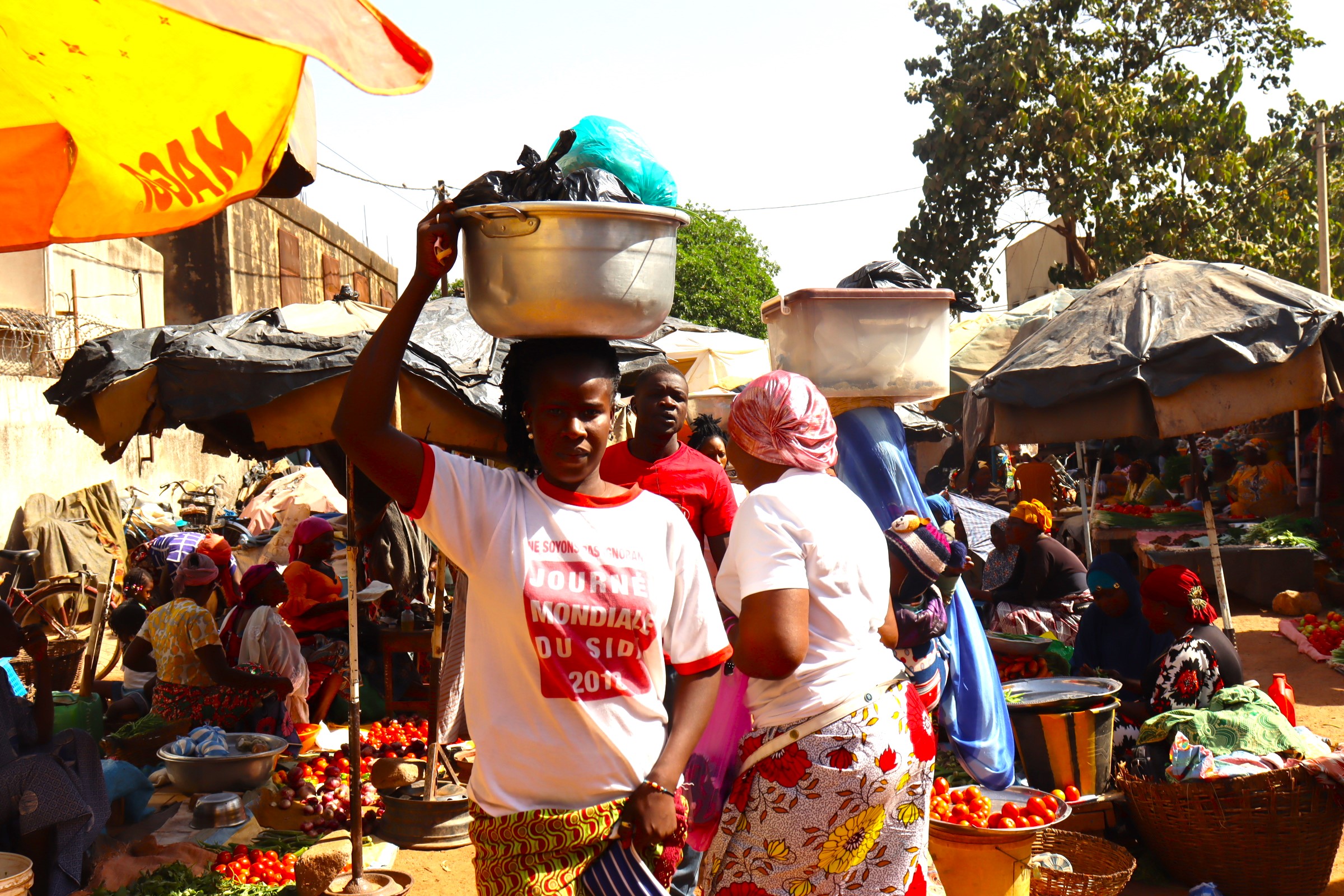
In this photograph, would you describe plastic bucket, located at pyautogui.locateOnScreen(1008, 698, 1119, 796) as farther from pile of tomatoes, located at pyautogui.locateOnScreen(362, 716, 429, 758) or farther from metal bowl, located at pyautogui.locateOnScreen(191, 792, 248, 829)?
metal bowl, located at pyautogui.locateOnScreen(191, 792, 248, 829)

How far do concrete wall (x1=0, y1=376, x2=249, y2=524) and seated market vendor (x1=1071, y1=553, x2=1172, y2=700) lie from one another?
912cm

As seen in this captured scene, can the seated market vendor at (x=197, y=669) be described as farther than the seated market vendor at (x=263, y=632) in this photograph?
No

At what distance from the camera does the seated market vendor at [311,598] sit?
23.9ft

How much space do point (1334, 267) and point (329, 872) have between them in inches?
757

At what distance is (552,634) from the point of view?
6.25ft

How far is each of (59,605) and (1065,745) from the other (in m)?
7.51

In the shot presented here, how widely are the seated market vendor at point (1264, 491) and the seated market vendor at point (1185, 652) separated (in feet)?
27.6

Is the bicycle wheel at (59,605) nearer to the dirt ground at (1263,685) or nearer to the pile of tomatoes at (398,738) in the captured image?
the pile of tomatoes at (398,738)

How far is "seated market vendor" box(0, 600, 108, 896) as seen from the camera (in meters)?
3.98

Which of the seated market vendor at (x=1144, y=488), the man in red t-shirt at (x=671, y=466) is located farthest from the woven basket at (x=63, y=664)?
the seated market vendor at (x=1144, y=488)

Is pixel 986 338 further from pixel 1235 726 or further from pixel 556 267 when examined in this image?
pixel 556 267

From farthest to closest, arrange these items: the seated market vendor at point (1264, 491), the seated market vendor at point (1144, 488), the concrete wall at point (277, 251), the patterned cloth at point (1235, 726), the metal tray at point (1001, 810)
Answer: the concrete wall at point (277, 251) < the seated market vendor at point (1144, 488) < the seated market vendor at point (1264, 491) < the patterned cloth at point (1235, 726) < the metal tray at point (1001, 810)

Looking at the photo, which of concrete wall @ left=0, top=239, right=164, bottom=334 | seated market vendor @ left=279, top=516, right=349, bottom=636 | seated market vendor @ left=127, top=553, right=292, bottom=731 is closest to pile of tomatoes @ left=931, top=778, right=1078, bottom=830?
seated market vendor @ left=127, top=553, right=292, bottom=731

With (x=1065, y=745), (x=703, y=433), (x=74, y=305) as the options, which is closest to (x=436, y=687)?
(x=703, y=433)
